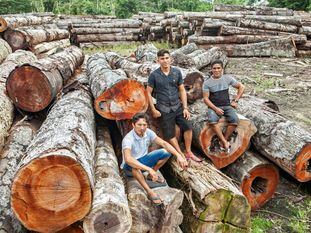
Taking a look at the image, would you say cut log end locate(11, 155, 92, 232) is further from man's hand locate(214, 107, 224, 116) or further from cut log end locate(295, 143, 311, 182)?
cut log end locate(295, 143, 311, 182)

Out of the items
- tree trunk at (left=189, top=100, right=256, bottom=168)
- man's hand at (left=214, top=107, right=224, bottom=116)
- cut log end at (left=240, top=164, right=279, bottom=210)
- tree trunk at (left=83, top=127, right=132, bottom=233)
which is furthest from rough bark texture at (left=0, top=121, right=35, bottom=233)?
cut log end at (left=240, top=164, right=279, bottom=210)

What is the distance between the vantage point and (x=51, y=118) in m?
5.57

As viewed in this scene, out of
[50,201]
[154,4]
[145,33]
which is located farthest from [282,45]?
[154,4]

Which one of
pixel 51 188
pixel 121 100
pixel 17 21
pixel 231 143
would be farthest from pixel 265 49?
pixel 51 188

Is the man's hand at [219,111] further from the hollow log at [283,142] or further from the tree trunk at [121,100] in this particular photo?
the tree trunk at [121,100]

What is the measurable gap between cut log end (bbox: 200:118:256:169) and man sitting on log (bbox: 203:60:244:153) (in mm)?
82

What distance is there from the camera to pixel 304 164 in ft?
19.7

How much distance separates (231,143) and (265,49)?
1166 centimetres

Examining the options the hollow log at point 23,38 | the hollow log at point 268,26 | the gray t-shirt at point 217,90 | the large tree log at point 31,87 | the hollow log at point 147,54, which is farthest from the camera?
the hollow log at point 268,26

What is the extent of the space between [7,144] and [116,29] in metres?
16.4

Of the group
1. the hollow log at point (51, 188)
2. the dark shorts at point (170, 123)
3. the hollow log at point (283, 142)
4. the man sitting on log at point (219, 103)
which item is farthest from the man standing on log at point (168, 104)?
the hollow log at point (51, 188)

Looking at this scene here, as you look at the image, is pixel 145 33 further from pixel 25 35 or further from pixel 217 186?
pixel 217 186

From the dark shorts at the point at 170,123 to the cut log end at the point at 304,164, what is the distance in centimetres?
176

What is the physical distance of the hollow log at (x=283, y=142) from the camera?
5.91 m
